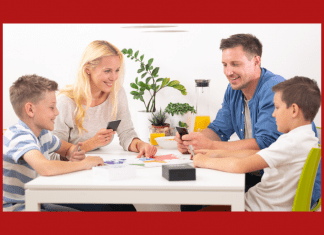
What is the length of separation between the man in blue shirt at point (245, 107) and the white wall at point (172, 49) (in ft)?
2.66

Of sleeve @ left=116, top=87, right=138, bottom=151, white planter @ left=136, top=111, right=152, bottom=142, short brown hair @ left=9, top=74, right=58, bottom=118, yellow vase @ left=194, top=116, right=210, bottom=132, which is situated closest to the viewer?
short brown hair @ left=9, top=74, right=58, bottom=118

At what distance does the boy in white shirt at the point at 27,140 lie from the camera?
1463 millimetres

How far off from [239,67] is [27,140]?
4.13ft

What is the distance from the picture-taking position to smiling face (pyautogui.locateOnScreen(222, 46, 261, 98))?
209cm

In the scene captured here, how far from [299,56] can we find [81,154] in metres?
2.05

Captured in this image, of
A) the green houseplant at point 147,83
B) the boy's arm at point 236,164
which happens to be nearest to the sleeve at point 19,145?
the boy's arm at point 236,164

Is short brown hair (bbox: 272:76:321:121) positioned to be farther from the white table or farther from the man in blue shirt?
the white table

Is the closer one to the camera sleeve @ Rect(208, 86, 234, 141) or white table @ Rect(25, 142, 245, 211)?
white table @ Rect(25, 142, 245, 211)

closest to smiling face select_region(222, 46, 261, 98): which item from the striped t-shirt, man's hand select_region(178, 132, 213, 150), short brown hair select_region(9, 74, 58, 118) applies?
man's hand select_region(178, 132, 213, 150)

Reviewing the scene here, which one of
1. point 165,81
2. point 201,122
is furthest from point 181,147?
point 165,81

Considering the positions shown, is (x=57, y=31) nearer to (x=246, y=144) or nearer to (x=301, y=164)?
(x=246, y=144)

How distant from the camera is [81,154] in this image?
179 cm

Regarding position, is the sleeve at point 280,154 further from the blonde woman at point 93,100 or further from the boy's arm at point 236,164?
the blonde woman at point 93,100

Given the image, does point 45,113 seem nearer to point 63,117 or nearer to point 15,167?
point 15,167
